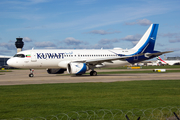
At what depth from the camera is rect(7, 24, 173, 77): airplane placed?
35156 millimetres

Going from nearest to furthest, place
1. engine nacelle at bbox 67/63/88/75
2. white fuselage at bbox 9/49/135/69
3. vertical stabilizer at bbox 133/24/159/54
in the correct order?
engine nacelle at bbox 67/63/88/75, white fuselage at bbox 9/49/135/69, vertical stabilizer at bbox 133/24/159/54

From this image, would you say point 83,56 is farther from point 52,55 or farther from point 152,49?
point 152,49

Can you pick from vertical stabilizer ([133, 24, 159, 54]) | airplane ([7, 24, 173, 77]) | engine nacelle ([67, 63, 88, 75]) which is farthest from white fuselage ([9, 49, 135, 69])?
vertical stabilizer ([133, 24, 159, 54])

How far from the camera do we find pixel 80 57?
38.8 meters

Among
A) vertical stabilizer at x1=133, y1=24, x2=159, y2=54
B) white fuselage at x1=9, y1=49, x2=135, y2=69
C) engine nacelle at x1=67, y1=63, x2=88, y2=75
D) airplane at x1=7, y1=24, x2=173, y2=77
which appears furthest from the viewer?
vertical stabilizer at x1=133, y1=24, x2=159, y2=54

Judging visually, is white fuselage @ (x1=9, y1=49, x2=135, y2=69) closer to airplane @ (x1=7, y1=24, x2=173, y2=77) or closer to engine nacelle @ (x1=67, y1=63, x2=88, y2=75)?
airplane @ (x1=7, y1=24, x2=173, y2=77)

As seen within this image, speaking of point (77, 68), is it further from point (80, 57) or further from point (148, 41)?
point (148, 41)

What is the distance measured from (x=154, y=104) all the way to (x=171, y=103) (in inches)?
39.9

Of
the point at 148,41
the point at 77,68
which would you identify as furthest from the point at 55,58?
the point at 148,41

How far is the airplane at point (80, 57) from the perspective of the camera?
35.2m

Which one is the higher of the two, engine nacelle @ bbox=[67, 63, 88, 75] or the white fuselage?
the white fuselage

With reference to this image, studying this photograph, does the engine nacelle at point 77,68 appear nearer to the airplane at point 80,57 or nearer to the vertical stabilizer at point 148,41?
the airplane at point 80,57

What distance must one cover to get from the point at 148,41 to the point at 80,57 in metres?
13.4

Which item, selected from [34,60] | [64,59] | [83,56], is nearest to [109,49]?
[83,56]
